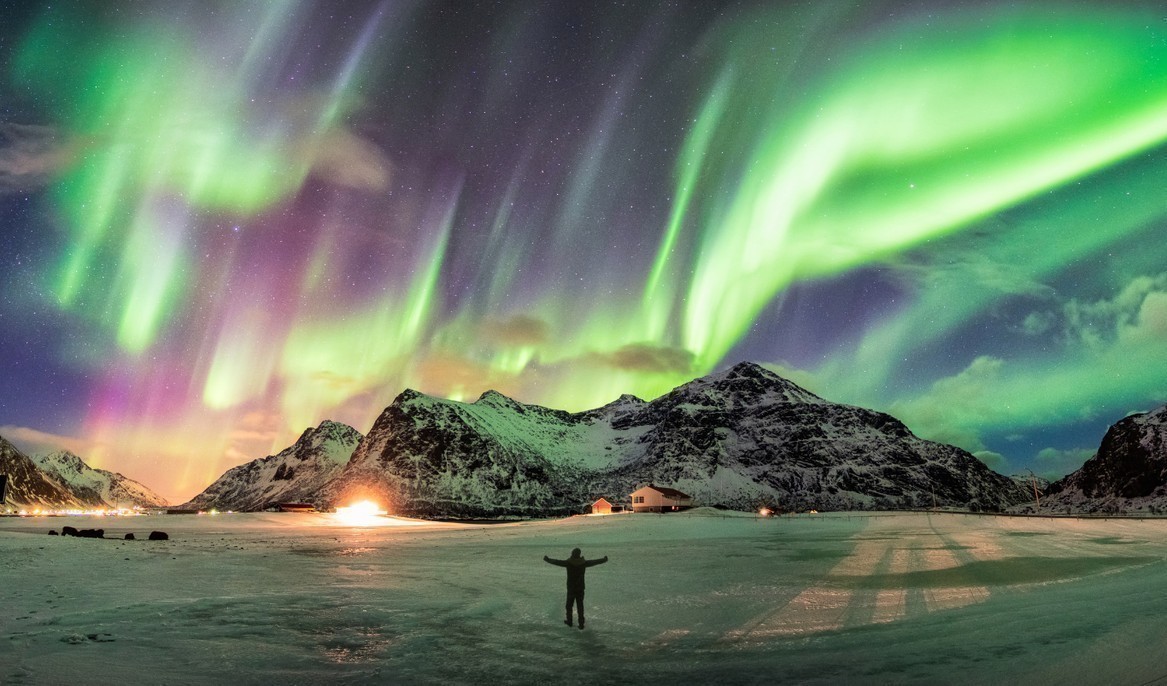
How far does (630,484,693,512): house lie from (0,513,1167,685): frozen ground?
366 feet

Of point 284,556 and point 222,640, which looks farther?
point 284,556

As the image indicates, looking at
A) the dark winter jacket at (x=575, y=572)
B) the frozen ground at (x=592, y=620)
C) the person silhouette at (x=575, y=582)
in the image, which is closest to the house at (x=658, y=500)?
the frozen ground at (x=592, y=620)

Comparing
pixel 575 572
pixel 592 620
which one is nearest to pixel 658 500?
pixel 592 620

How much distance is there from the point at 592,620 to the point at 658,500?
12963 cm

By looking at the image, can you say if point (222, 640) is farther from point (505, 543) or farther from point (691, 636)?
point (505, 543)

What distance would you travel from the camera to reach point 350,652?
13.0m

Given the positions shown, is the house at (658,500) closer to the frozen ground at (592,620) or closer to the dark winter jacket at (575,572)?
the frozen ground at (592,620)

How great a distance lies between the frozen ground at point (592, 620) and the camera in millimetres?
11414

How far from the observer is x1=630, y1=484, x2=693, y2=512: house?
14062 centimetres

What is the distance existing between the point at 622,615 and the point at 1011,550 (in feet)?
89.5

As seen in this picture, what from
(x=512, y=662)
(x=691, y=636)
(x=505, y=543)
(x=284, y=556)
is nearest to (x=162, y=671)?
(x=512, y=662)

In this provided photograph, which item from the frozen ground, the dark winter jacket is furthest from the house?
the dark winter jacket

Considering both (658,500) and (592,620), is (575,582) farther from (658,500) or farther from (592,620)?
(658,500)

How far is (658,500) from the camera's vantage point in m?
142
